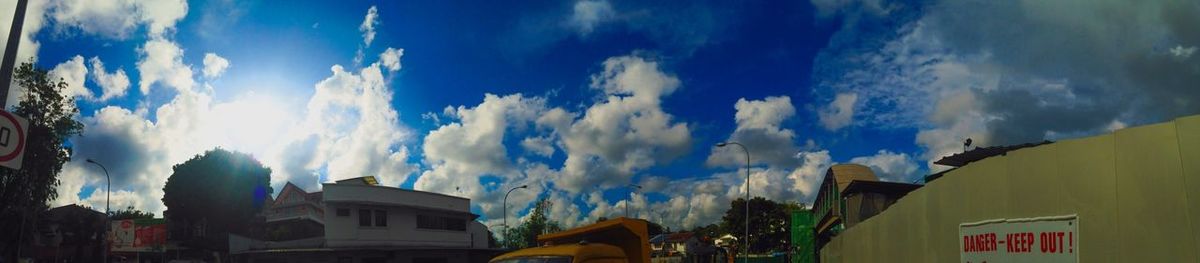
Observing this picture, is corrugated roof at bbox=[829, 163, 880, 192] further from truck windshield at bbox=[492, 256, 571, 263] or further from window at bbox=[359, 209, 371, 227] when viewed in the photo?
window at bbox=[359, 209, 371, 227]

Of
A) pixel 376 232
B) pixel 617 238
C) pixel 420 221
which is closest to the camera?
pixel 617 238

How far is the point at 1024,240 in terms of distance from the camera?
6.39 metres

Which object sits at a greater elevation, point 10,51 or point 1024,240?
point 10,51

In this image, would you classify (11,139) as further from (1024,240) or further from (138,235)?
(138,235)

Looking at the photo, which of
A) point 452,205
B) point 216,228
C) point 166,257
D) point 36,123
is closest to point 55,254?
point 166,257

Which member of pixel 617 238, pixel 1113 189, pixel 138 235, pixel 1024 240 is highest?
pixel 1113 189

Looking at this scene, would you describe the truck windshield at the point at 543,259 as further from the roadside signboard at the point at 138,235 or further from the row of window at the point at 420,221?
the roadside signboard at the point at 138,235

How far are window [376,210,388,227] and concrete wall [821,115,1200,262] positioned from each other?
3956 cm

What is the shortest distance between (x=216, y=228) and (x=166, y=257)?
5538 mm

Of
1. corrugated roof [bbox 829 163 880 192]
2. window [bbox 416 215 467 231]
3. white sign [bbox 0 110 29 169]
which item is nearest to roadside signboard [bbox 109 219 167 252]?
window [bbox 416 215 467 231]

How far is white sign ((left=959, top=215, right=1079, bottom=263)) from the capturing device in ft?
19.0

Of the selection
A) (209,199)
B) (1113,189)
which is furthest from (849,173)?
(209,199)

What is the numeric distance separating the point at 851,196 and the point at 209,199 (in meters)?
58.0

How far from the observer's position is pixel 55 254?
2734 inches
